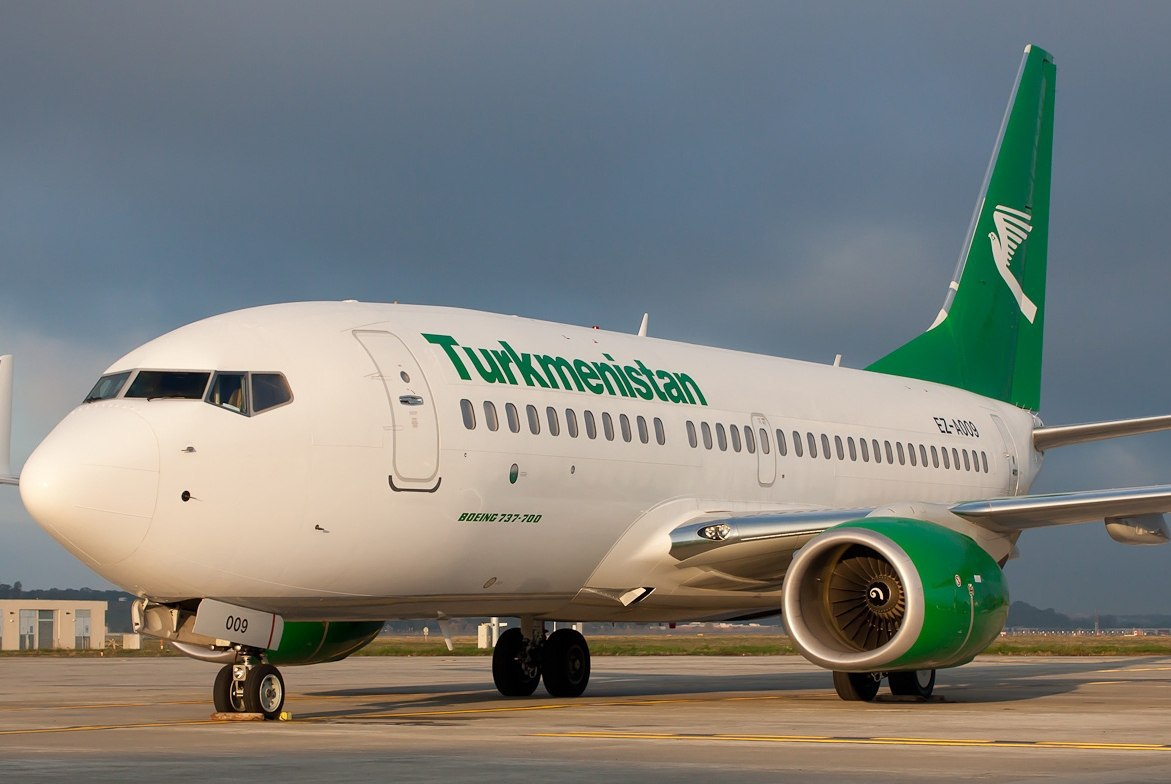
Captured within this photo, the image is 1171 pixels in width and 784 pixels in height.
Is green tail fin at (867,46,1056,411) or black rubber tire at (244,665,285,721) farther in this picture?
green tail fin at (867,46,1056,411)

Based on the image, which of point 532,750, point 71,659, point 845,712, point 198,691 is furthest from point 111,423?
point 71,659

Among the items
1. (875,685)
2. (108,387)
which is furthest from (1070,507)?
(108,387)

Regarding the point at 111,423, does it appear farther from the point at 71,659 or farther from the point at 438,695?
the point at 71,659

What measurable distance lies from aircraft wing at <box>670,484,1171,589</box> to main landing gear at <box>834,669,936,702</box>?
1.42 metres

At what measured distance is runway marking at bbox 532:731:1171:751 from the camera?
1057cm

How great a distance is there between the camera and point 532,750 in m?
10.5

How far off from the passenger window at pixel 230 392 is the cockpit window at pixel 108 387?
2.80 feet

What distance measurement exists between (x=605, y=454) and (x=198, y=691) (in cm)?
817

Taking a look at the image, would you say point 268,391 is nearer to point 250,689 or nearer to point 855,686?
point 250,689

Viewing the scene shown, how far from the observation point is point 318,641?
17.4 metres

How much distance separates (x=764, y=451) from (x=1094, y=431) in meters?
6.13

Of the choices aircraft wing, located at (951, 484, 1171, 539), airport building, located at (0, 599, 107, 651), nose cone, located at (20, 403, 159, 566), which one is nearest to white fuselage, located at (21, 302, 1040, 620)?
nose cone, located at (20, 403, 159, 566)

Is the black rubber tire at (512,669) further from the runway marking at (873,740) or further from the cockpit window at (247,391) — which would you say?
the runway marking at (873,740)

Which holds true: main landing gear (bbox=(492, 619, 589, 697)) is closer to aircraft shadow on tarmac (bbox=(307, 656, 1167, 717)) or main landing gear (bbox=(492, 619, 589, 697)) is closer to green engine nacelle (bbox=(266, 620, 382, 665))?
aircraft shadow on tarmac (bbox=(307, 656, 1167, 717))
